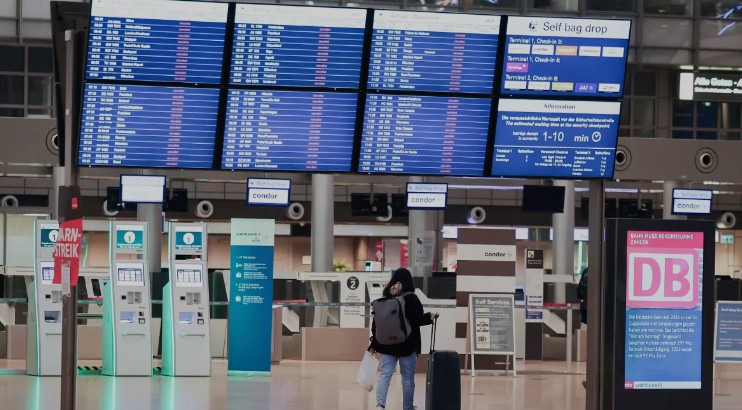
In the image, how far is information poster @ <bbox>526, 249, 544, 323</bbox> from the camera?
2073 cm

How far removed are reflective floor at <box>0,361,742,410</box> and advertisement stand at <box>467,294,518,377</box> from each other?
42 cm

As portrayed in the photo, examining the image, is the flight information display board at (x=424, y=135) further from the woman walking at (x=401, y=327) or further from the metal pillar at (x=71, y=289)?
the metal pillar at (x=71, y=289)

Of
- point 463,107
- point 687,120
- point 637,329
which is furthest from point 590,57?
point 687,120

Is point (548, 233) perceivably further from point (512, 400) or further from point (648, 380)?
point (648, 380)

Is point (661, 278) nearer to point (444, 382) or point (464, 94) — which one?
point (464, 94)

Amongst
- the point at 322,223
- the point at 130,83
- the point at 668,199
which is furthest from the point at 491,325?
the point at 668,199

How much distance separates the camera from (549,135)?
995 centimetres

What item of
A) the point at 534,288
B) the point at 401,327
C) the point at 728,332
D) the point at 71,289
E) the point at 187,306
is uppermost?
the point at 71,289

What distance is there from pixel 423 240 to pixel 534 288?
6665mm

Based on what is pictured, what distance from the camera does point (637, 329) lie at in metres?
9.52

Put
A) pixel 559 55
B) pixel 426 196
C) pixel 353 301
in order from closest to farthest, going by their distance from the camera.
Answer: pixel 559 55 < pixel 353 301 < pixel 426 196

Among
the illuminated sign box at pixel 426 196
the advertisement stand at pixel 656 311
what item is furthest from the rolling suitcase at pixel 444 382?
the illuminated sign box at pixel 426 196

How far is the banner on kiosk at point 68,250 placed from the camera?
872 cm

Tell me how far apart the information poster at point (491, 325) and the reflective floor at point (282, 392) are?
43 centimetres
